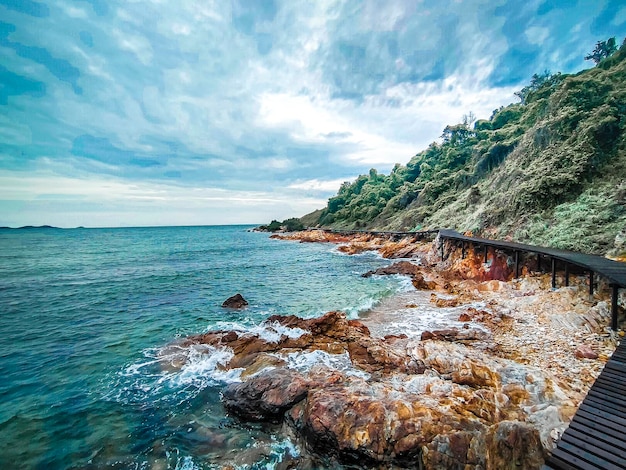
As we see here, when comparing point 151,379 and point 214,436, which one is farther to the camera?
point 151,379

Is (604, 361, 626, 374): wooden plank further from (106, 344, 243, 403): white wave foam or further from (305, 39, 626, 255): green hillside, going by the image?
(305, 39, 626, 255): green hillside

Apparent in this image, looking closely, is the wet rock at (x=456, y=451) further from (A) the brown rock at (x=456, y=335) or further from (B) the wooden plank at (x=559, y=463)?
(A) the brown rock at (x=456, y=335)

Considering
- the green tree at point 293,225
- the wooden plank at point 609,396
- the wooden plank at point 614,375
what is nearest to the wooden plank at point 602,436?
the wooden plank at point 609,396

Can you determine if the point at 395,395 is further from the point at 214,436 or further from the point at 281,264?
the point at 281,264

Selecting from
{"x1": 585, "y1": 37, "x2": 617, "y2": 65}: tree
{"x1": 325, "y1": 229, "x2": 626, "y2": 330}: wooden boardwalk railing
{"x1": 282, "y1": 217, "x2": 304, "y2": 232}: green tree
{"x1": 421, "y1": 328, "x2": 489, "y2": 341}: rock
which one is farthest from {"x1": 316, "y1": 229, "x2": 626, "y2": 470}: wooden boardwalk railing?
{"x1": 282, "y1": 217, "x2": 304, "y2": 232}: green tree

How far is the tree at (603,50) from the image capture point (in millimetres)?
48031

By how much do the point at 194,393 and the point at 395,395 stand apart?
5.79 meters

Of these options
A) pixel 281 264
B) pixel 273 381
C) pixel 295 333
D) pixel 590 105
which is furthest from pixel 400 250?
pixel 273 381

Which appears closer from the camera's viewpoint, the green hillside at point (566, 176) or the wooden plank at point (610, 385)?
the wooden plank at point (610, 385)

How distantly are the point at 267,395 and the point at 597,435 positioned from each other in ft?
20.3

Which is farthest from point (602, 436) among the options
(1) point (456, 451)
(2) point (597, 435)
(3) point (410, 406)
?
(3) point (410, 406)

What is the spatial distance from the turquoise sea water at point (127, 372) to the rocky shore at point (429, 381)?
0.85m

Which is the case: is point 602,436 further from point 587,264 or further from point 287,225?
point 287,225

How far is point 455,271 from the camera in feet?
74.2
